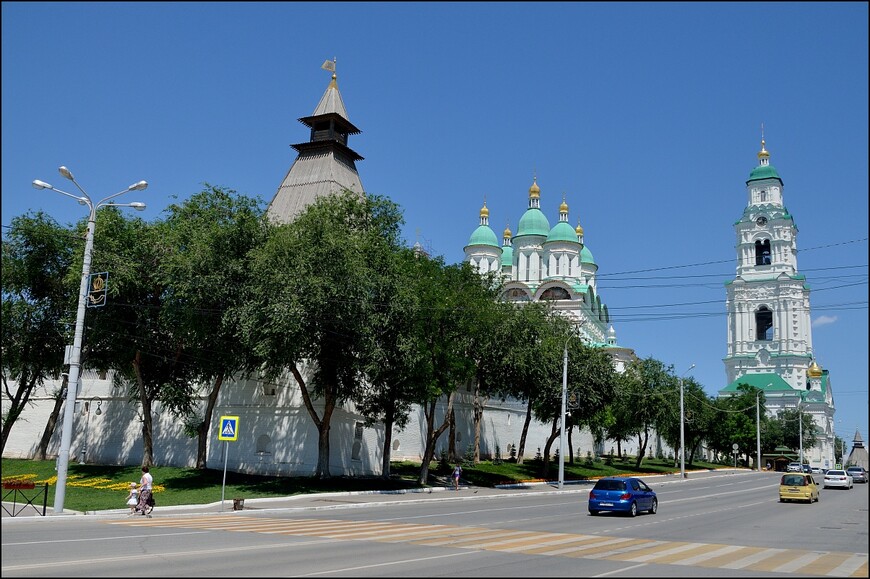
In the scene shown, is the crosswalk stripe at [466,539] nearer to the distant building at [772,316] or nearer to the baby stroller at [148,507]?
the baby stroller at [148,507]

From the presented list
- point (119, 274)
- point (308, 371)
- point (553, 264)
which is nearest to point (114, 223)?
point (119, 274)

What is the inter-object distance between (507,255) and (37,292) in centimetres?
9143

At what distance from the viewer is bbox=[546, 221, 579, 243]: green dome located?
109 m

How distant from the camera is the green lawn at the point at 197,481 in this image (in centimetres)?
3269

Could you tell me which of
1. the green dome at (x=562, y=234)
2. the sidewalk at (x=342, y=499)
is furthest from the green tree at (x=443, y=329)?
the green dome at (x=562, y=234)

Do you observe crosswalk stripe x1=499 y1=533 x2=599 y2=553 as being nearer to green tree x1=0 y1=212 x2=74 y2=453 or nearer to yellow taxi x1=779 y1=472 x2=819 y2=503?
yellow taxi x1=779 y1=472 x2=819 y2=503

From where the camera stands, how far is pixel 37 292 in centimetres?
4197

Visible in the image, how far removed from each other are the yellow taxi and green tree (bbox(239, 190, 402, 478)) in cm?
2214

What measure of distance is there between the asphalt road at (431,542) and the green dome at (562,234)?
79806 mm

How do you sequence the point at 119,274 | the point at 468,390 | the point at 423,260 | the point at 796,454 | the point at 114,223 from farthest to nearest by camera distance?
the point at 796,454
the point at 468,390
the point at 423,260
the point at 114,223
the point at 119,274

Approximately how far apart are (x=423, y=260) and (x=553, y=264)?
68.6m

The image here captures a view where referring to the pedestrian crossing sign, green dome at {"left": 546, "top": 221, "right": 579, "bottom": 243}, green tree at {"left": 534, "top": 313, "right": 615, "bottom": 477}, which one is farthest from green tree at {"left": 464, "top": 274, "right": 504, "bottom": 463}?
green dome at {"left": 546, "top": 221, "right": 579, "bottom": 243}

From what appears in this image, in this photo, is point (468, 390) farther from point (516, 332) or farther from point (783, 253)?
point (783, 253)

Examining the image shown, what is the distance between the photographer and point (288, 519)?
24.7m
